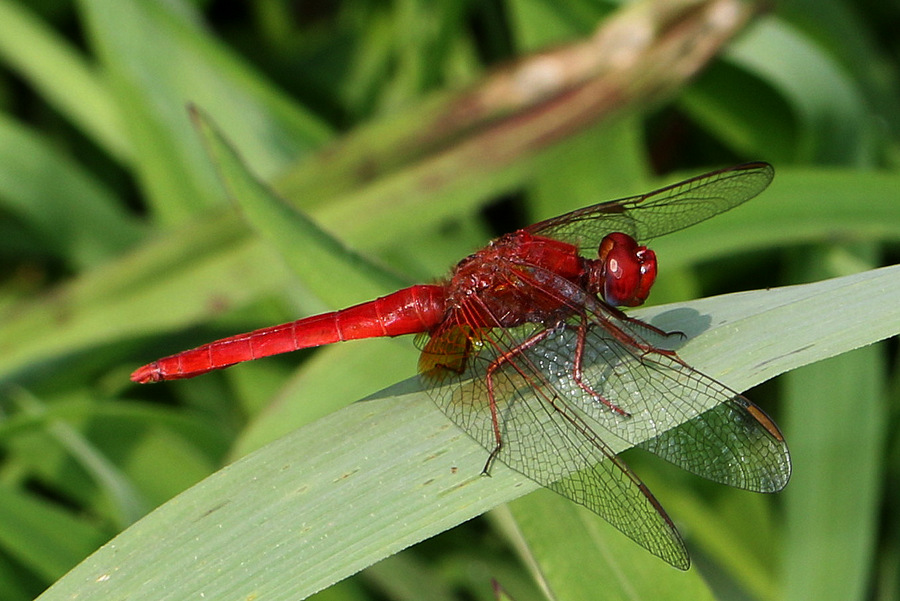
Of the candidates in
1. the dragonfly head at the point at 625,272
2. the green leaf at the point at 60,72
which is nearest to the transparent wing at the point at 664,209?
the dragonfly head at the point at 625,272

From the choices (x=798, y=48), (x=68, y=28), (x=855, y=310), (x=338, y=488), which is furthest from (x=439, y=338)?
(x=68, y=28)

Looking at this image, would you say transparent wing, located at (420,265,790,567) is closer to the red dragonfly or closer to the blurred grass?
the red dragonfly

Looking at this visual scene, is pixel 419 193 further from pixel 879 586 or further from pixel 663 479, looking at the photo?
pixel 879 586

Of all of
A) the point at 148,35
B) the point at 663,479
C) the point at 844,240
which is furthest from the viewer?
the point at 148,35

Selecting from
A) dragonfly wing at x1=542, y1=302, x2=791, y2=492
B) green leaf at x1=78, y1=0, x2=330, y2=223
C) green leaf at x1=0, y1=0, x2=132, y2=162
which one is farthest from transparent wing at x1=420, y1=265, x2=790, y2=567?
green leaf at x1=0, y1=0, x2=132, y2=162

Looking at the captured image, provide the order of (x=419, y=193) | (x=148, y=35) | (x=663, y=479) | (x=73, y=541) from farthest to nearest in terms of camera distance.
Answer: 1. (x=148, y=35)
2. (x=419, y=193)
3. (x=663, y=479)
4. (x=73, y=541)

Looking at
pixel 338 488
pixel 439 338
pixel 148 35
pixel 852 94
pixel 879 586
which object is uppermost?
pixel 148 35

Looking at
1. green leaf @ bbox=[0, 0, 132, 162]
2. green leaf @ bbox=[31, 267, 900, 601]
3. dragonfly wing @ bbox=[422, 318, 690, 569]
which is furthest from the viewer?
green leaf @ bbox=[0, 0, 132, 162]

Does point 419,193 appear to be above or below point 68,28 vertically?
below
